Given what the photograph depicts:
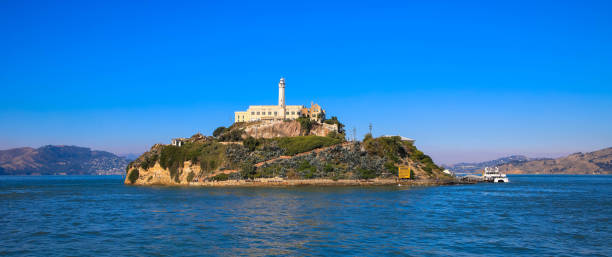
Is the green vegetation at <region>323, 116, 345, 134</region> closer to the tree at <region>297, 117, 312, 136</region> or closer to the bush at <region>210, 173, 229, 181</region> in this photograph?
the tree at <region>297, 117, 312, 136</region>

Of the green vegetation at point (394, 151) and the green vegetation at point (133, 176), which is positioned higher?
the green vegetation at point (394, 151)

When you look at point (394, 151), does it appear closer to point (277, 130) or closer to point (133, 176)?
point (277, 130)

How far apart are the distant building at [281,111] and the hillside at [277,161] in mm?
18264

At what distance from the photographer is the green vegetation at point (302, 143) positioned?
373 feet

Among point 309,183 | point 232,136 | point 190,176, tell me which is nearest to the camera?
point 309,183

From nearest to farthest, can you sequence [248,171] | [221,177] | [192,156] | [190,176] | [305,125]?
[248,171]
[221,177]
[190,176]
[192,156]
[305,125]

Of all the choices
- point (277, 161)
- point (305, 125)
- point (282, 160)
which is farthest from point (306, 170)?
point (305, 125)

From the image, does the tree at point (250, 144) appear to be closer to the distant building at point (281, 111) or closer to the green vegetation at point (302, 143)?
the green vegetation at point (302, 143)

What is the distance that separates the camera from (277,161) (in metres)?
110

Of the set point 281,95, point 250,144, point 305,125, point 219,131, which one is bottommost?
point 250,144

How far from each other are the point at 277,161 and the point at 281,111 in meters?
34.1

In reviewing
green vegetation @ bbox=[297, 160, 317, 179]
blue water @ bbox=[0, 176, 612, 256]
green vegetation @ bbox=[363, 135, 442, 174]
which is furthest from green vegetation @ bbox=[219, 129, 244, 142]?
blue water @ bbox=[0, 176, 612, 256]

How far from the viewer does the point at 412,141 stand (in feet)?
466

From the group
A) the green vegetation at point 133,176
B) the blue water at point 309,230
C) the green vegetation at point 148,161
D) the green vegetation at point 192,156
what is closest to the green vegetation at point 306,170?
the green vegetation at point 192,156
